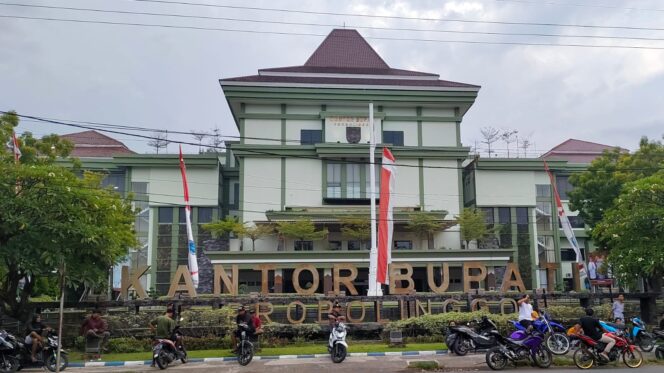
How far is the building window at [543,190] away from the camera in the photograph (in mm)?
50406

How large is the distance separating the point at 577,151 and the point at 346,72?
119 ft

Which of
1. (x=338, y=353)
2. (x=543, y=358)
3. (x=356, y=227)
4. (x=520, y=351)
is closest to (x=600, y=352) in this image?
(x=543, y=358)

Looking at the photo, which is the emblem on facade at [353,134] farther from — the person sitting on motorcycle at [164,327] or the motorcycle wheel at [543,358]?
the motorcycle wheel at [543,358]

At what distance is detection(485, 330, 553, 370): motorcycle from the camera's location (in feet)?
49.2

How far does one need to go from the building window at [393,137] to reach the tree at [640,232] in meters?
22.1

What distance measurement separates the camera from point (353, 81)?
47.5 m

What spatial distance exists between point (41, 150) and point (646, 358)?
27.9 metres

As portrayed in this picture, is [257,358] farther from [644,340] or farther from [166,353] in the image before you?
[644,340]

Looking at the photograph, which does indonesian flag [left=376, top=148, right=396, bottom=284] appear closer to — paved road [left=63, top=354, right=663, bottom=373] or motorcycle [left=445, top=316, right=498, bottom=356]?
motorcycle [left=445, top=316, right=498, bottom=356]

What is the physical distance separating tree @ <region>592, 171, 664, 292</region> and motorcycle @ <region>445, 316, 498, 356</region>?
33.9 ft

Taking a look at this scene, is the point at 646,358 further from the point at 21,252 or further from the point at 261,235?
the point at 261,235

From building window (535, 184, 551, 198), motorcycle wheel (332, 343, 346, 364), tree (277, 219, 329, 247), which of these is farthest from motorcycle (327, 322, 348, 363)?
building window (535, 184, 551, 198)

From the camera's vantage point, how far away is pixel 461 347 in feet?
58.4

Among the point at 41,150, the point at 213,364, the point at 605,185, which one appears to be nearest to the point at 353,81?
the point at 605,185
